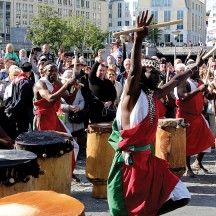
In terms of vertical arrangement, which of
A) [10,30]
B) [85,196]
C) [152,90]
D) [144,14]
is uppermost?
[10,30]

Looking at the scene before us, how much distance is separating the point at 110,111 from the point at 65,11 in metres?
97.8

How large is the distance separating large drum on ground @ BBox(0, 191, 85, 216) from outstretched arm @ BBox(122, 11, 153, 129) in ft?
4.80

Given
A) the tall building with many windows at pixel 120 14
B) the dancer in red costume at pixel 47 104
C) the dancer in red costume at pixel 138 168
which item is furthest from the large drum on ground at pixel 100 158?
the tall building with many windows at pixel 120 14

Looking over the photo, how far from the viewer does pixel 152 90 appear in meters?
4.68

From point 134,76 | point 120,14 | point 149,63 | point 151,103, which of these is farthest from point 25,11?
point 134,76

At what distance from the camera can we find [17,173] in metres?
4.05

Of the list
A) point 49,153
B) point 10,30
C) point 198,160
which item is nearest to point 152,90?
point 49,153

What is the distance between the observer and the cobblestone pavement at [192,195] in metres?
6.06

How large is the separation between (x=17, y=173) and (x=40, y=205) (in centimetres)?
113

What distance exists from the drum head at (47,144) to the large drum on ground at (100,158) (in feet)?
3.00

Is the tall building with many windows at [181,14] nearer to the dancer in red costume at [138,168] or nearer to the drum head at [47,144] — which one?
the drum head at [47,144]

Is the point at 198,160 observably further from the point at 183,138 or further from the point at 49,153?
the point at 49,153

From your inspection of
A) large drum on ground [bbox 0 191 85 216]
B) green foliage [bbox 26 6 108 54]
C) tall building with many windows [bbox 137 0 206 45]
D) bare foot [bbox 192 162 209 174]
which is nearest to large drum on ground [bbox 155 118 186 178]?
bare foot [bbox 192 162 209 174]

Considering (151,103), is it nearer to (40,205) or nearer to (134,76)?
(134,76)
